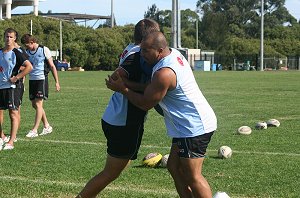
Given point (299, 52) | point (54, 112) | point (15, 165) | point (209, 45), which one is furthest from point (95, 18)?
point (15, 165)

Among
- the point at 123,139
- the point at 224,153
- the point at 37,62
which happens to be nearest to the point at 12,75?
the point at 37,62

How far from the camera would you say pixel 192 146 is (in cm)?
577

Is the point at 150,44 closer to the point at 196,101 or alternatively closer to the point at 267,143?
the point at 196,101

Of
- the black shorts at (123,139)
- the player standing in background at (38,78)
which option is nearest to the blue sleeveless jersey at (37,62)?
the player standing in background at (38,78)

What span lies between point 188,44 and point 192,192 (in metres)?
94.4

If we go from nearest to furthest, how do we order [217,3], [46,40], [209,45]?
[46,40]
[209,45]
[217,3]

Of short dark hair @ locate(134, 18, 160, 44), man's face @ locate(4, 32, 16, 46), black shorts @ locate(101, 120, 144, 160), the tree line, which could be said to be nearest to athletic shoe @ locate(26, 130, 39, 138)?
man's face @ locate(4, 32, 16, 46)

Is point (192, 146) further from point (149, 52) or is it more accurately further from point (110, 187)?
point (110, 187)

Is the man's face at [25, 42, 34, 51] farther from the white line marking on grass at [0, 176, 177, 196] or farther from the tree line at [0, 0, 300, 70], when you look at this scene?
the tree line at [0, 0, 300, 70]

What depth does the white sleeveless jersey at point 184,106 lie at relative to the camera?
5.70m

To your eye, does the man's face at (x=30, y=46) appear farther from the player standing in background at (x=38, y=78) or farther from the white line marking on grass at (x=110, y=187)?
the white line marking on grass at (x=110, y=187)

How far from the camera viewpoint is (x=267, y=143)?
11.1m

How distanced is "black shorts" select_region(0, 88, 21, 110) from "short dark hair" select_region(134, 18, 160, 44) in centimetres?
521

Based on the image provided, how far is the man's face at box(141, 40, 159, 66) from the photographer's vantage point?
5.65m
